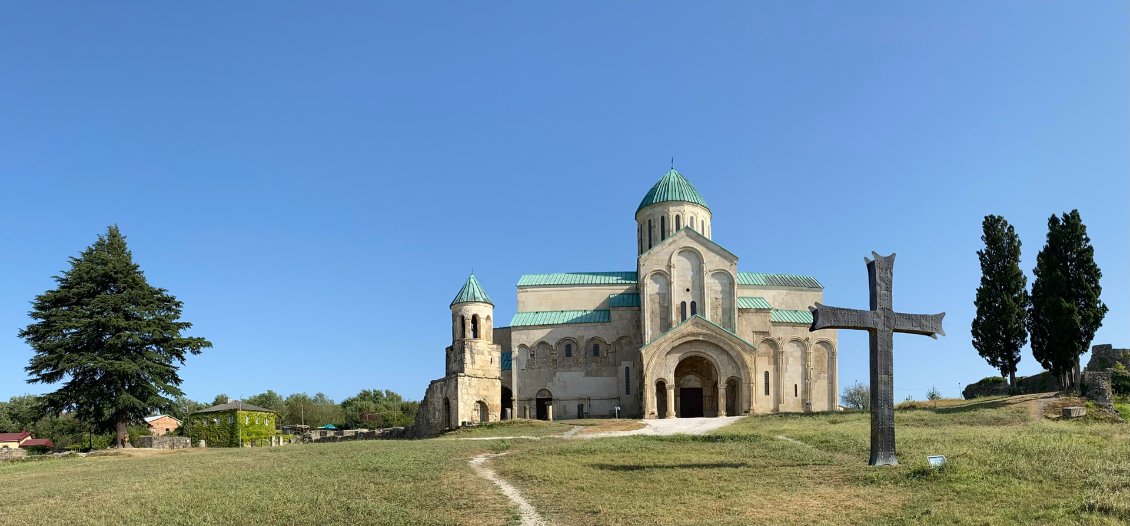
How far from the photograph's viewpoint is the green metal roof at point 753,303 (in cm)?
4547

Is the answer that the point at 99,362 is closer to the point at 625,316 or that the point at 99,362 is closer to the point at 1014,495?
the point at 625,316

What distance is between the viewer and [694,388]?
44531 mm

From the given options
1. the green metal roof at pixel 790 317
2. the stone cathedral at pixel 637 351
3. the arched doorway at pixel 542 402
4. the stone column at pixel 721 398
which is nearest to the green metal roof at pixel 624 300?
the stone cathedral at pixel 637 351

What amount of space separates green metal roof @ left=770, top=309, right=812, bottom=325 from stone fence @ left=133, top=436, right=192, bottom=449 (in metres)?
31.1

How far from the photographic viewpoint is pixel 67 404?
37.2m

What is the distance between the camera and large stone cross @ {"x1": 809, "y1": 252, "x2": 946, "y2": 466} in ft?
52.1

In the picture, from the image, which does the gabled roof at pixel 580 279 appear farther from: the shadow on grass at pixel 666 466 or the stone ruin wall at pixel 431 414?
the shadow on grass at pixel 666 466

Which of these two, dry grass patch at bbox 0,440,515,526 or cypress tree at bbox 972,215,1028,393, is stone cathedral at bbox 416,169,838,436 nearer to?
cypress tree at bbox 972,215,1028,393

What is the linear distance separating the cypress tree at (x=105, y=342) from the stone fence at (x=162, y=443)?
3.98 ft

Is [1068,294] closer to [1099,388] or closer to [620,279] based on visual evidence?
[1099,388]

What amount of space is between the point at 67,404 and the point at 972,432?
123ft

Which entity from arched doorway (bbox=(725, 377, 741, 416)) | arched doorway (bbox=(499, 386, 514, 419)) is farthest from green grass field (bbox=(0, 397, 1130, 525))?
arched doorway (bbox=(499, 386, 514, 419))

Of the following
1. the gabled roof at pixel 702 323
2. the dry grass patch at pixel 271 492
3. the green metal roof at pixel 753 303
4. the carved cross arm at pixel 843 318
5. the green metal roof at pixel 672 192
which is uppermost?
the green metal roof at pixel 672 192

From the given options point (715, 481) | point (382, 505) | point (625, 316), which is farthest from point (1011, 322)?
point (382, 505)
